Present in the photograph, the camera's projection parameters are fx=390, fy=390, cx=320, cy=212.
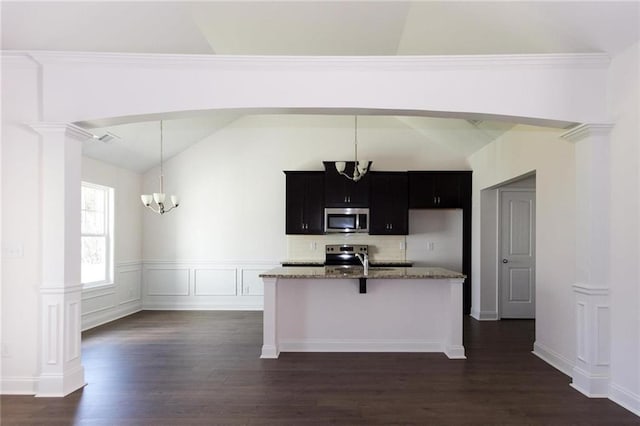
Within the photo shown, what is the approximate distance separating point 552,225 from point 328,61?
3.03m

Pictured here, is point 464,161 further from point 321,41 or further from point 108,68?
point 108,68

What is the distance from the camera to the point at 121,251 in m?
6.58

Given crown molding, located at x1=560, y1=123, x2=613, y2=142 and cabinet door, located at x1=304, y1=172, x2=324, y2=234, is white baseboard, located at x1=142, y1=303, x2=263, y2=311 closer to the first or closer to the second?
cabinet door, located at x1=304, y1=172, x2=324, y2=234

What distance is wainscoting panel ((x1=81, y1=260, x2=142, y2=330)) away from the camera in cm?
571

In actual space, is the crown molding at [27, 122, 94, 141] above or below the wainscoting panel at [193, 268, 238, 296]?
above

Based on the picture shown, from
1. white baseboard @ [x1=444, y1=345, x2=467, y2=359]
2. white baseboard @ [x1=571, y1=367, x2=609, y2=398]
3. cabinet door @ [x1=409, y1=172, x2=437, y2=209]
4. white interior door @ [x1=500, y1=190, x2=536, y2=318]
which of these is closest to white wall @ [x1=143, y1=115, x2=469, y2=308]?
cabinet door @ [x1=409, y1=172, x2=437, y2=209]

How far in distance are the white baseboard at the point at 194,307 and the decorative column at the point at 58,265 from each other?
143 inches

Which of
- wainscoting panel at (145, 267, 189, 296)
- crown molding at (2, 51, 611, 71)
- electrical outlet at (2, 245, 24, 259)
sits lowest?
wainscoting panel at (145, 267, 189, 296)

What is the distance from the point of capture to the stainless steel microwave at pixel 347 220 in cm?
669

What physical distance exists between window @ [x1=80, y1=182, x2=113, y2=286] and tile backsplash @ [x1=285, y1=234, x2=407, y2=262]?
2.99 metres

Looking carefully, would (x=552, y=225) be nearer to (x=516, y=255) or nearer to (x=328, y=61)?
(x=516, y=255)

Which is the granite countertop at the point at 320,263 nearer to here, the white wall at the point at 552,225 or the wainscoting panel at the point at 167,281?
the wainscoting panel at the point at 167,281

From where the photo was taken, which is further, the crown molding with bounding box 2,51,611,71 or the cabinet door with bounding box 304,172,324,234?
the cabinet door with bounding box 304,172,324,234

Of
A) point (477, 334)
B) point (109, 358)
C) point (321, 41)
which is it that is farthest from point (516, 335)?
point (109, 358)
